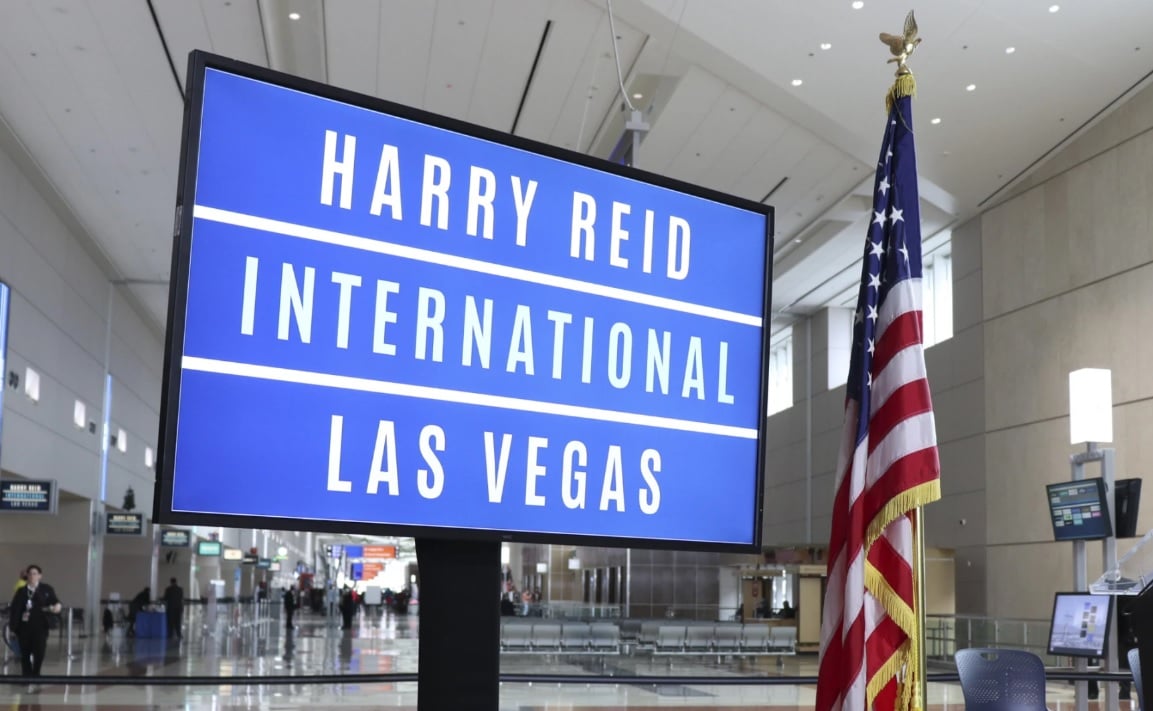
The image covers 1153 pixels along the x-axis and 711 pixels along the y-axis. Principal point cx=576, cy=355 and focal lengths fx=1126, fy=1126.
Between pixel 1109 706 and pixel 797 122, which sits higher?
pixel 797 122

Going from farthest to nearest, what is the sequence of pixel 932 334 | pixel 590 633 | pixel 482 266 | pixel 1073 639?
pixel 932 334 → pixel 590 633 → pixel 1073 639 → pixel 482 266

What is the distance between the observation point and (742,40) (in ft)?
57.7

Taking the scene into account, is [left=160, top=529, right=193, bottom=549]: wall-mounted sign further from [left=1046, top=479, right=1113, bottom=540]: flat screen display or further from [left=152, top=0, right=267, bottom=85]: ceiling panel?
[left=1046, top=479, right=1113, bottom=540]: flat screen display

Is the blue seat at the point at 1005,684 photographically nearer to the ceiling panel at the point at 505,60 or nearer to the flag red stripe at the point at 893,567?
the flag red stripe at the point at 893,567

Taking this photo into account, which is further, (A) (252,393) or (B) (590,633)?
(B) (590,633)

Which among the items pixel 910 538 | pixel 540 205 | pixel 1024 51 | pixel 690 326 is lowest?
pixel 910 538

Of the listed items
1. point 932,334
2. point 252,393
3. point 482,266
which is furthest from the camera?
point 932,334

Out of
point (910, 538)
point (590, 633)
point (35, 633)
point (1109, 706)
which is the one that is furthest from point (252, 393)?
point (590, 633)

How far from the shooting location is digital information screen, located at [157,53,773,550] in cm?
245

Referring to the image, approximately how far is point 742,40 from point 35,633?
13.6 m

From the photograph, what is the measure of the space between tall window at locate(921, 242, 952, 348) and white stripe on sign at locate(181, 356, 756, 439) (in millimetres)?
26770

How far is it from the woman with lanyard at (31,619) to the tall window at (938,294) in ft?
69.2

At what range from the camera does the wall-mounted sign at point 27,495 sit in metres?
22.1

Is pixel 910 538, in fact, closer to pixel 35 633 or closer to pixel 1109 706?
pixel 1109 706
